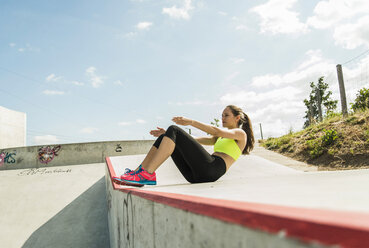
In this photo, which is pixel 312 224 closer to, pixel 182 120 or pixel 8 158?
pixel 182 120

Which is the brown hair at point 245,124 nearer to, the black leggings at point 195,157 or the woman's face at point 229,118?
the woman's face at point 229,118

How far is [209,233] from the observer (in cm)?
65

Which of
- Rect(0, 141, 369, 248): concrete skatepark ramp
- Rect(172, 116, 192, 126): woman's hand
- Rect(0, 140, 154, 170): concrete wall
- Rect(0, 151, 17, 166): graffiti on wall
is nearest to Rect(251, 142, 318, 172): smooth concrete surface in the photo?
Rect(0, 141, 369, 248): concrete skatepark ramp

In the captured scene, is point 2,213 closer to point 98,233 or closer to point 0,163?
point 98,233

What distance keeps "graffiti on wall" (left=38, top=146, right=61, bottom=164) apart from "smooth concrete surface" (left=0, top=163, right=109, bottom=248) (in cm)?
365

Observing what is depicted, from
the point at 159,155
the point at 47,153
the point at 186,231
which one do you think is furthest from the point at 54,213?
the point at 47,153

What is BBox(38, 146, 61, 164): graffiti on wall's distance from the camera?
11.7 meters

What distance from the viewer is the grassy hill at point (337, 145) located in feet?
20.3

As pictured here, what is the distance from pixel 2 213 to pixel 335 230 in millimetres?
7505

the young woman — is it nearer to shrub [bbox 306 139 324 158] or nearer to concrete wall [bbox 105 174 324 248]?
concrete wall [bbox 105 174 324 248]

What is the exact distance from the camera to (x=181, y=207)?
813 mm

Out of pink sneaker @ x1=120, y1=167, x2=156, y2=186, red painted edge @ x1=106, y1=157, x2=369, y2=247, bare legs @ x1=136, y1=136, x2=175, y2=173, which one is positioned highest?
bare legs @ x1=136, y1=136, x2=175, y2=173

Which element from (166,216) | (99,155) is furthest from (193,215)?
(99,155)

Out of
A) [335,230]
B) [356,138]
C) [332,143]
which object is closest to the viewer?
[335,230]
